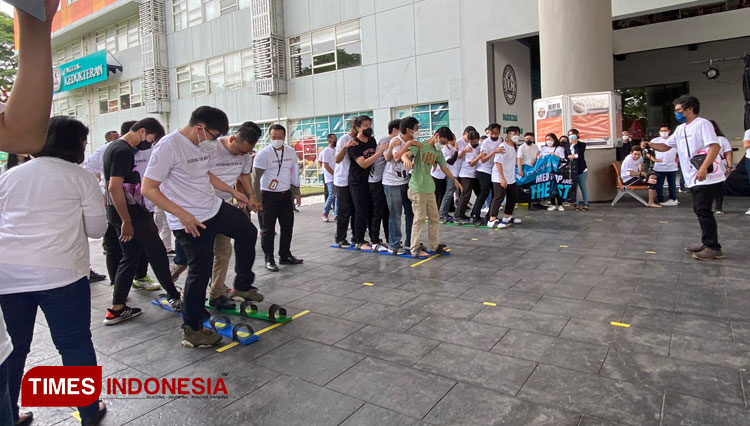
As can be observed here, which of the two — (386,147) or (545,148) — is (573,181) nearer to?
(545,148)

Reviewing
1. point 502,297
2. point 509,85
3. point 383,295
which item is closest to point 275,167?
point 383,295

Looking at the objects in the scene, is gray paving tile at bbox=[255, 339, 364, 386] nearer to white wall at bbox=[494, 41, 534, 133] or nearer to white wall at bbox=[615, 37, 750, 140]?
white wall at bbox=[494, 41, 534, 133]

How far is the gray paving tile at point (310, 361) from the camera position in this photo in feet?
9.92

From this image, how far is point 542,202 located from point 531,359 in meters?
8.30

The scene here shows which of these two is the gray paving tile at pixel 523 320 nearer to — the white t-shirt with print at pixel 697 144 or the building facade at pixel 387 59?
the white t-shirt with print at pixel 697 144

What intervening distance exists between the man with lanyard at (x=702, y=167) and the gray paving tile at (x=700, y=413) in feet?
12.0

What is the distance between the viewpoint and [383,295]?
468 centimetres

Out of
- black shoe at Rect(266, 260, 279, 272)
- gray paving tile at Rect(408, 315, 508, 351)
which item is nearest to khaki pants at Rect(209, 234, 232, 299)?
black shoe at Rect(266, 260, 279, 272)

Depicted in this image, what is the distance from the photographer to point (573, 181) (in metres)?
10.2

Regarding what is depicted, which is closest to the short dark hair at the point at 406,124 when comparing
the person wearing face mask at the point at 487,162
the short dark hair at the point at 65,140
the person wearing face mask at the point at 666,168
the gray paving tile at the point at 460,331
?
the person wearing face mask at the point at 487,162

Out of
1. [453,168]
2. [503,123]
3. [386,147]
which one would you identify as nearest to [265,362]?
[386,147]

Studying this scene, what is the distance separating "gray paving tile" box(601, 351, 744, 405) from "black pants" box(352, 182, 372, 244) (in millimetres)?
4263

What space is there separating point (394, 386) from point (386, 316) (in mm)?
1257

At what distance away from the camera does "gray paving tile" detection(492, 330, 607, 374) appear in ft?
9.89
